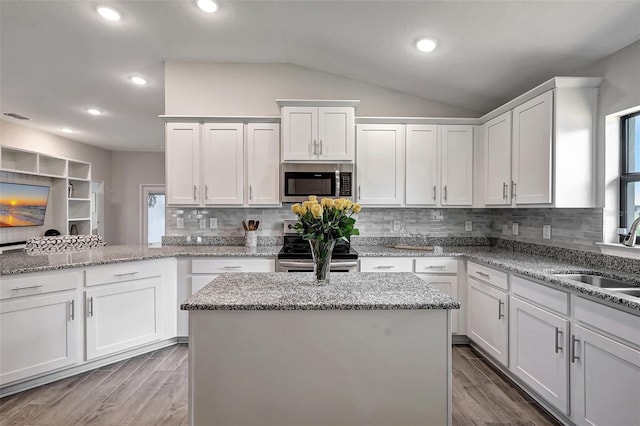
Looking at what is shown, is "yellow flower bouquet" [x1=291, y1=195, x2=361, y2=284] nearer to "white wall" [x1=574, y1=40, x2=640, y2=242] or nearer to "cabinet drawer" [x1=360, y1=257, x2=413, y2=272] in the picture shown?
"cabinet drawer" [x1=360, y1=257, x2=413, y2=272]

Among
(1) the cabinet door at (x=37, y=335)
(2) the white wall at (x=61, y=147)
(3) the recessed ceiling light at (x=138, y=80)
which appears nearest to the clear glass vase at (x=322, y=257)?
(1) the cabinet door at (x=37, y=335)

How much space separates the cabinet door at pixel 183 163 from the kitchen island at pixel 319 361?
7.09 feet

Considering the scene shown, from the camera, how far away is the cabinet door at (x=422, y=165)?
341 cm

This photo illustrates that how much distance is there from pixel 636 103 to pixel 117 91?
17.1 ft

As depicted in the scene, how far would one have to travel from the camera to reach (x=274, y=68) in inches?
143

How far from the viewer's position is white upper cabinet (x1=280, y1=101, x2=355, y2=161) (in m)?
3.26

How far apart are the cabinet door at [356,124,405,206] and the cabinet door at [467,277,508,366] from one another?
1.21 m

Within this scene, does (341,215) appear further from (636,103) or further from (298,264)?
(636,103)

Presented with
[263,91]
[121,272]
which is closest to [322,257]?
[121,272]

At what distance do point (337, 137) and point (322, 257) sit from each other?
1.91m

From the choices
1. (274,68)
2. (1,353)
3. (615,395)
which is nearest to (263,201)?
(274,68)

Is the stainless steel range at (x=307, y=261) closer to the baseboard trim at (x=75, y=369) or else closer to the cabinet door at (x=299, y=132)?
the cabinet door at (x=299, y=132)

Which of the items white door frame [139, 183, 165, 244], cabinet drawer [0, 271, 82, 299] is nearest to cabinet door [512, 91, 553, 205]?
cabinet drawer [0, 271, 82, 299]

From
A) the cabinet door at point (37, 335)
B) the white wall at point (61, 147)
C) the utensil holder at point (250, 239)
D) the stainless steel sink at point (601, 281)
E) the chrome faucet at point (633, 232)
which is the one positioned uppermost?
the white wall at point (61, 147)
